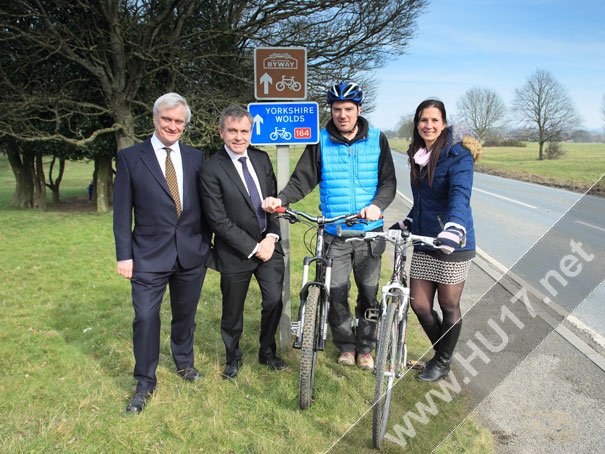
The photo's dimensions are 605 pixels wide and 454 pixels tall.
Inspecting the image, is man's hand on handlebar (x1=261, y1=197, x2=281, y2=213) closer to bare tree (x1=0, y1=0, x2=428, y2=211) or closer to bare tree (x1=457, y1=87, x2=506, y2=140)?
bare tree (x1=0, y1=0, x2=428, y2=211)

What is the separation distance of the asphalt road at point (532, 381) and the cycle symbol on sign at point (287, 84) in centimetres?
233

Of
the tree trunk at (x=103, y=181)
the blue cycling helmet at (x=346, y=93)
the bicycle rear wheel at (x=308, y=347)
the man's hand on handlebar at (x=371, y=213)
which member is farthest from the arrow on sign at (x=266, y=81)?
the tree trunk at (x=103, y=181)

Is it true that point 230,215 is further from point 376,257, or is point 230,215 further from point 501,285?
point 501,285

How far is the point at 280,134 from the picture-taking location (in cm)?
429

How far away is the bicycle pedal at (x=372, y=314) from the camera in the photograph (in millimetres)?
3939

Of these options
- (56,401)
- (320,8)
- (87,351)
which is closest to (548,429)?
(56,401)

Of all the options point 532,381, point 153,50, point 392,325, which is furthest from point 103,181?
→ point 532,381

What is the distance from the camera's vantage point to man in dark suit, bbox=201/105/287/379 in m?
3.69

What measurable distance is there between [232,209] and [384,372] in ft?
5.29

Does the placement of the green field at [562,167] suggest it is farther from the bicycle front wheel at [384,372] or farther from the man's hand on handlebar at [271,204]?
the man's hand on handlebar at [271,204]

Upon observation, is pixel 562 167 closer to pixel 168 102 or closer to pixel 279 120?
pixel 279 120

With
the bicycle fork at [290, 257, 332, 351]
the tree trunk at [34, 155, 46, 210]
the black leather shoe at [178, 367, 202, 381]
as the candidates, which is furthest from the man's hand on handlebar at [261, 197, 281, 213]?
the tree trunk at [34, 155, 46, 210]

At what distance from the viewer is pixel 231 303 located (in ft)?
13.0

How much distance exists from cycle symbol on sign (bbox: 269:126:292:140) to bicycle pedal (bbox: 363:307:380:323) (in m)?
1.59
